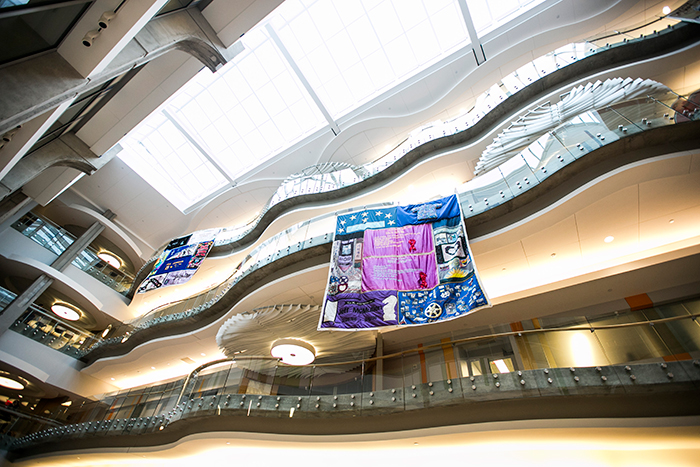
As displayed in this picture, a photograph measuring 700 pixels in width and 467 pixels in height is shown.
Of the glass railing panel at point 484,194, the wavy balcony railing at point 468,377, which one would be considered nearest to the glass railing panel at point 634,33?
the glass railing panel at point 484,194

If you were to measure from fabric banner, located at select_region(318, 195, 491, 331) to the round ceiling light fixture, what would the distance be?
235cm

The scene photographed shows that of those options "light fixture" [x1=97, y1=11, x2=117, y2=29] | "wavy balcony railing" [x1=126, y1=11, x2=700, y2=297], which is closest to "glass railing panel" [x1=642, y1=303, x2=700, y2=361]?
"wavy balcony railing" [x1=126, y1=11, x2=700, y2=297]

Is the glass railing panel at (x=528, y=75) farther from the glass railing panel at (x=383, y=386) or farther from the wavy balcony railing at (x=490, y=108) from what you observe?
the glass railing panel at (x=383, y=386)

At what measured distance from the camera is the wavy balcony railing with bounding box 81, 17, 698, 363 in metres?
7.95

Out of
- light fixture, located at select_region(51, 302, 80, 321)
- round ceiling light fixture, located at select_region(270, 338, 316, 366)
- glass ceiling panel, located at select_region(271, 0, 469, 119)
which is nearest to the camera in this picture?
round ceiling light fixture, located at select_region(270, 338, 316, 366)

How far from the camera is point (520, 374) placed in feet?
20.4

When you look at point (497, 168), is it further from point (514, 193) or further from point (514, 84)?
point (514, 84)

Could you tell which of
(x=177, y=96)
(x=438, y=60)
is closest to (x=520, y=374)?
(x=438, y=60)

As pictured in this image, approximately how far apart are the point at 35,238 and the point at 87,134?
11235mm

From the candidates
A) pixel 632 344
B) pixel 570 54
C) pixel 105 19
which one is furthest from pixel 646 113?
pixel 105 19

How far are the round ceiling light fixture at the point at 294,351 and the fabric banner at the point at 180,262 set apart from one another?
681 centimetres

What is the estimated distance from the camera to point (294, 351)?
10445 mm

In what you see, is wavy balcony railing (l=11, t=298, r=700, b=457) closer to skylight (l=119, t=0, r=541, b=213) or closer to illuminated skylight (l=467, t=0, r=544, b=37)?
skylight (l=119, t=0, r=541, b=213)

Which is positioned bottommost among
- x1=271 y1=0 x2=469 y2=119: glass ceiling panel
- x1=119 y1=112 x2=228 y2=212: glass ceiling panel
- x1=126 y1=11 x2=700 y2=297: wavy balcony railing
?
x1=126 y1=11 x2=700 y2=297: wavy balcony railing
